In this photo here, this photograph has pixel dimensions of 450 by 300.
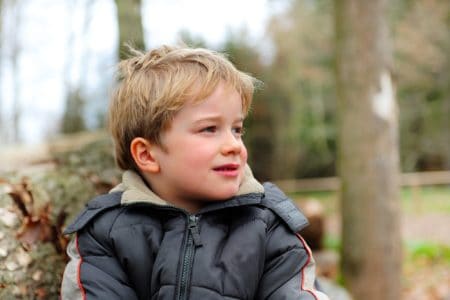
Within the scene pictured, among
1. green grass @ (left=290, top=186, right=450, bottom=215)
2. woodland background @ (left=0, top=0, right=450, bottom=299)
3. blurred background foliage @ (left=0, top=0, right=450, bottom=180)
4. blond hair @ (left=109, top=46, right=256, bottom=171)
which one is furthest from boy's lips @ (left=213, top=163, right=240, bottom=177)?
blurred background foliage @ (left=0, top=0, right=450, bottom=180)

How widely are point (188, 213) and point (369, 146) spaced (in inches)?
142

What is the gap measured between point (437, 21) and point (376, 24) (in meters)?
14.9

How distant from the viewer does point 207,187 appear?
81.2 inches

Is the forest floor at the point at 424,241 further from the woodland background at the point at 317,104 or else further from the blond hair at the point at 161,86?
the blond hair at the point at 161,86

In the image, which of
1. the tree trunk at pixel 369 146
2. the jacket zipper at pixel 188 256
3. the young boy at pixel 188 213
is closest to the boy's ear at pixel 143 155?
the young boy at pixel 188 213

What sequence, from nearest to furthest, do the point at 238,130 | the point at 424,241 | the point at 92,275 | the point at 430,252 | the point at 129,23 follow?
the point at 92,275, the point at 238,130, the point at 129,23, the point at 430,252, the point at 424,241

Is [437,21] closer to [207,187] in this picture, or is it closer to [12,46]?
[12,46]

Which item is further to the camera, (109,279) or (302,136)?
(302,136)

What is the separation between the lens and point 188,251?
195cm

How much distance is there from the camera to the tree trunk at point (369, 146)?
5.21 m

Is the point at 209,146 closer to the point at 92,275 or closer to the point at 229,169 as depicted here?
the point at 229,169

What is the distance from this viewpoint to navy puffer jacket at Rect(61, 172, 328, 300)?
1.90 metres

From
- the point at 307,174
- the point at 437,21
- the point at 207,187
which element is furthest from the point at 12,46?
the point at 207,187

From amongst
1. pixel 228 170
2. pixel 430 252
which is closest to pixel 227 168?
pixel 228 170
